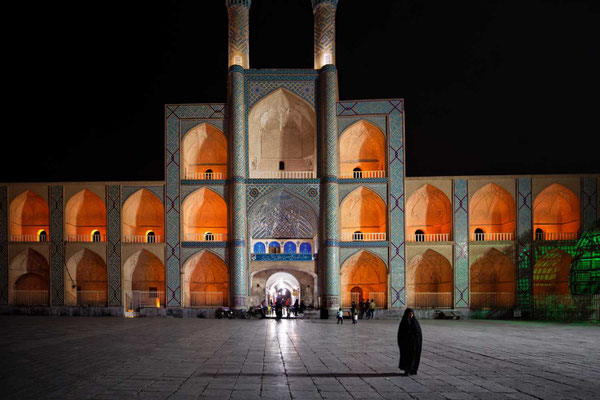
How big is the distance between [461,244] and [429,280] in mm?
3114

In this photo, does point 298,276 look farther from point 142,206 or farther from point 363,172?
point 142,206

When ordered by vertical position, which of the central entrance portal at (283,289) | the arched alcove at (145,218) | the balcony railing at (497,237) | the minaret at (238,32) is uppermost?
the minaret at (238,32)

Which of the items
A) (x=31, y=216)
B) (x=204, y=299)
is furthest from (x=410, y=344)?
(x=31, y=216)

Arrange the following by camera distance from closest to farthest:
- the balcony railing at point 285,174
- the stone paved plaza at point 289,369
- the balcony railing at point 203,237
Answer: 1. the stone paved plaza at point 289,369
2. the balcony railing at point 203,237
3. the balcony railing at point 285,174

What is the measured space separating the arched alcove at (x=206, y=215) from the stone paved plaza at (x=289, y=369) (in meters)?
14.4

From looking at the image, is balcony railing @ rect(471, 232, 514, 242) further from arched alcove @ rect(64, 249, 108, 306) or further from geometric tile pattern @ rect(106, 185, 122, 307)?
arched alcove @ rect(64, 249, 108, 306)

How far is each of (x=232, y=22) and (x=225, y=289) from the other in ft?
47.5

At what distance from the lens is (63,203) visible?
83.3 ft

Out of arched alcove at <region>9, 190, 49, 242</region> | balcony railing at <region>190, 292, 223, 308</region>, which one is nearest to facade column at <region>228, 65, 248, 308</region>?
balcony railing at <region>190, 292, 223, 308</region>

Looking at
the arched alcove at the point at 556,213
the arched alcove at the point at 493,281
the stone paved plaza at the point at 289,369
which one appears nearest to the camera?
the stone paved plaza at the point at 289,369

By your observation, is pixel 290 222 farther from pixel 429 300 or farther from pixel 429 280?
pixel 429 300

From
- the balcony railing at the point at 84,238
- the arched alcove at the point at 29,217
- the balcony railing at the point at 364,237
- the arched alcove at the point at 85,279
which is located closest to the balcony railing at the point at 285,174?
the balcony railing at the point at 364,237

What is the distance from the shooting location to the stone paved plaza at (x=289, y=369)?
5.96 metres

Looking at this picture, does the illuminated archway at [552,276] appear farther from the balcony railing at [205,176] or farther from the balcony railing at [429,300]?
the balcony railing at [205,176]
